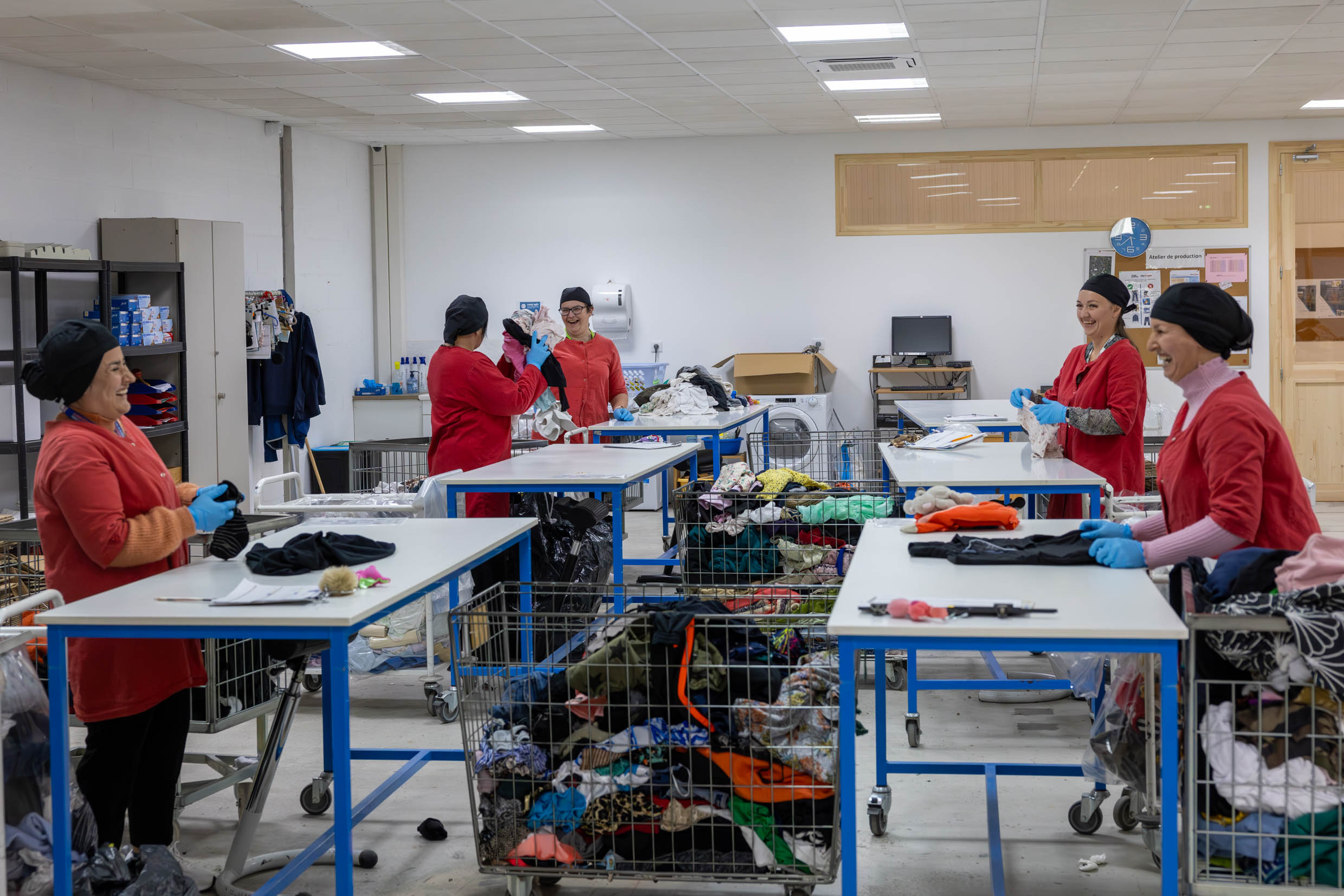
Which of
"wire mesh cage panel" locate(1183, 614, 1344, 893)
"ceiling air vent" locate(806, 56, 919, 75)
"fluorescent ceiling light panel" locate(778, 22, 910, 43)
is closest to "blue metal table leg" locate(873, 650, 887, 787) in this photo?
"wire mesh cage panel" locate(1183, 614, 1344, 893)

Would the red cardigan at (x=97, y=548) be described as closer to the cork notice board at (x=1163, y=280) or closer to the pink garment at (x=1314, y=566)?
the pink garment at (x=1314, y=566)

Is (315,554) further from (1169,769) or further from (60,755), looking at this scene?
(1169,769)

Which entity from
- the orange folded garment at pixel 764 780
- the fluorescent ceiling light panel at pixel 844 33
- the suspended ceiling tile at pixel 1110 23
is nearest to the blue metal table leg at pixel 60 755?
the orange folded garment at pixel 764 780

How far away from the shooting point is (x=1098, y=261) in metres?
9.65

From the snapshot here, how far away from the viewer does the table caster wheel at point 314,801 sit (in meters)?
3.40

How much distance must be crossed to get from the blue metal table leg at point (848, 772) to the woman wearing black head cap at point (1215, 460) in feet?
2.49

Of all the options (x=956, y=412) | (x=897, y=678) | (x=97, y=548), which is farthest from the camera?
(x=956, y=412)

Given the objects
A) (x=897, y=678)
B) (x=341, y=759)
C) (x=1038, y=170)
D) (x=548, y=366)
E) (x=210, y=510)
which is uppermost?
(x=1038, y=170)

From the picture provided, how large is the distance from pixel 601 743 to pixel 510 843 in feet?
1.03

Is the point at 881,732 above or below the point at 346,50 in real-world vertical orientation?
below

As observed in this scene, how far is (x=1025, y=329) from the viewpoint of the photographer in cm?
981

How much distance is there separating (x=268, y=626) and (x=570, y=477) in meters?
2.04

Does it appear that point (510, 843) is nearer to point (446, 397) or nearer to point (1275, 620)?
point (1275, 620)

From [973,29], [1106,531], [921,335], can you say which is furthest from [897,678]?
[921,335]
